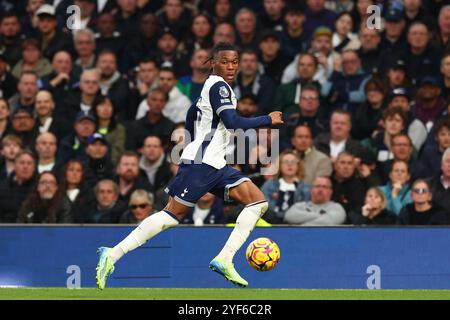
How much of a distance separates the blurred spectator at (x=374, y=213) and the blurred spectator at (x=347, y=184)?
254mm

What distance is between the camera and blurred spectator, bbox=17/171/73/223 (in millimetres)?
15938

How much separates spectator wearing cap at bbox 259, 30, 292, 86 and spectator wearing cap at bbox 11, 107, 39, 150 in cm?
351

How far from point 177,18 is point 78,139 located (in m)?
2.91

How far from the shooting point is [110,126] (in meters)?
17.7

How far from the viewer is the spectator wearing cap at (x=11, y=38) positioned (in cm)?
1978

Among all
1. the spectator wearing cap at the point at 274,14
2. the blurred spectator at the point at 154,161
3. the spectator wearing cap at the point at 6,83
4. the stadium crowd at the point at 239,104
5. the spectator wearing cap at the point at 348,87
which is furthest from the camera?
the spectator wearing cap at the point at 6,83

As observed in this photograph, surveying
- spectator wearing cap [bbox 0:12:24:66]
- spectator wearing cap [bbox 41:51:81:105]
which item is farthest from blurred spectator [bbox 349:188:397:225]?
spectator wearing cap [bbox 0:12:24:66]

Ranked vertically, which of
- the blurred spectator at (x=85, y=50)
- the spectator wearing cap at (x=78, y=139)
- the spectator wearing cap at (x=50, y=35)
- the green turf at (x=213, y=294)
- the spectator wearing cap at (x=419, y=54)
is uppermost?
the spectator wearing cap at (x=50, y=35)

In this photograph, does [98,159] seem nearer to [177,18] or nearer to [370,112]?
[177,18]

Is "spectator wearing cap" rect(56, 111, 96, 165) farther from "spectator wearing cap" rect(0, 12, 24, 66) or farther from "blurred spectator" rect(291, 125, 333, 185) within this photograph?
"blurred spectator" rect(291, 125, 333, 185)

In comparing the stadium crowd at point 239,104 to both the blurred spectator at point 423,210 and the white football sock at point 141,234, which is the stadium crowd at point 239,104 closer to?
the blurred spectator at point 423,210

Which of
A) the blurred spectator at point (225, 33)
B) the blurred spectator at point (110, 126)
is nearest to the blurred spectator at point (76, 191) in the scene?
the blurred spectator at point (110, 126)

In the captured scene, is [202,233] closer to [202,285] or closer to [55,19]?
[202,285]

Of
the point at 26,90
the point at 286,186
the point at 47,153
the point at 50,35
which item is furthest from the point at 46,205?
the point at 50,35
